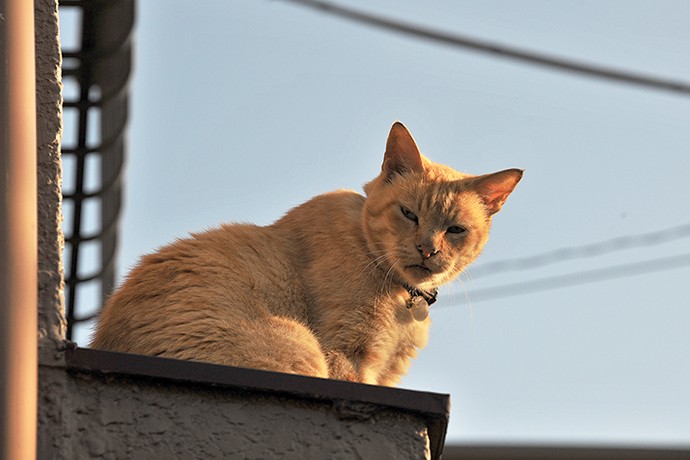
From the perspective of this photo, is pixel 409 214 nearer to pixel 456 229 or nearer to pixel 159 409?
pixel 456 229

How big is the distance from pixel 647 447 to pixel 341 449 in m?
3.10

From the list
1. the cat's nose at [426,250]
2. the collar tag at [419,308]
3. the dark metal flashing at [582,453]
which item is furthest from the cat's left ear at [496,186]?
the dark metal flashing at [582,453]

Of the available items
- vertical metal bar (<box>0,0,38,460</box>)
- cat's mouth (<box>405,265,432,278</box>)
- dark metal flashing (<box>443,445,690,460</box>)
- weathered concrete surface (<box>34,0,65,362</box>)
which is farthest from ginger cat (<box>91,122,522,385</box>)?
dark metal flashing (<box>443,445,690,460</box>)

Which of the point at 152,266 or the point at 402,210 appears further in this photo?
the point at 402,210

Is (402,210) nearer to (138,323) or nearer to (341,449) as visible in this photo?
(138,323)

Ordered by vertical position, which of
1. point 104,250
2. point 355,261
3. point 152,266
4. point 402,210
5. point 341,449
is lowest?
point 341,449

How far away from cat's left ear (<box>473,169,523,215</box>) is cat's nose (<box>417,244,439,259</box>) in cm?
45

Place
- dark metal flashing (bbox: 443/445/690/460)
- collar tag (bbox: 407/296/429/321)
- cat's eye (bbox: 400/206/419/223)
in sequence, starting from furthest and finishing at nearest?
dark metal flashing (bbox: 443/445/690/460) < cat's eye (bbox: 400/206/419/223) < collar tag (bbox: 407/296/429/321)

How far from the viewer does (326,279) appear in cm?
365

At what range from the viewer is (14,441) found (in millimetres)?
1920

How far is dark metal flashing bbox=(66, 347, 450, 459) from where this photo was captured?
2229 millimetres

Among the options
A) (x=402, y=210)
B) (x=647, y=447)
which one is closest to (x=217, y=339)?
(x=402, y=210)

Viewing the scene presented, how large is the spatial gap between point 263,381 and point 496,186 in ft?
6.89

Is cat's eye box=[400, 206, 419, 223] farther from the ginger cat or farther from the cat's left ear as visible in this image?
the cat's left ear
